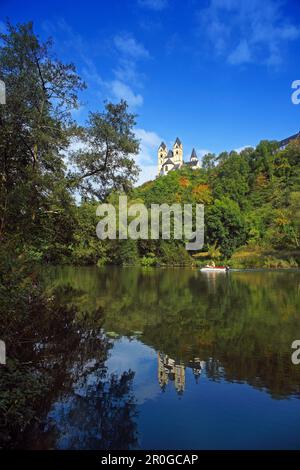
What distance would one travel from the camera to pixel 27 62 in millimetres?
12953

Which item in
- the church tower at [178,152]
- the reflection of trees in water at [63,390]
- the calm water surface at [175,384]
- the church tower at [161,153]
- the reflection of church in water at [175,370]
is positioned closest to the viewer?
the reflection of trees in water at [63,390]

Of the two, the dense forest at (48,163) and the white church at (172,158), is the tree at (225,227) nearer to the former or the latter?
the dense forest at (48,163)

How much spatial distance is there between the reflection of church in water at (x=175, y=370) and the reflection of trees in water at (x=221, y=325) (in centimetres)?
29

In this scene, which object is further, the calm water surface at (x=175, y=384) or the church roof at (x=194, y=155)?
the church roof at (x=194, y=155)

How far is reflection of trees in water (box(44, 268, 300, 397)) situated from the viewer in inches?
368

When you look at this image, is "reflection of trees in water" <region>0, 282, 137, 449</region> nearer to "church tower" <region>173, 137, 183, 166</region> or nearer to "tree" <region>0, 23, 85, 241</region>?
"tree" <region>0, 23, 85, 241</region>

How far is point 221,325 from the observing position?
14.3 meters

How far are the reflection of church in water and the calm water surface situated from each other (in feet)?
0.09

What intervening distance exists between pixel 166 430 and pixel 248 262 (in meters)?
48.9

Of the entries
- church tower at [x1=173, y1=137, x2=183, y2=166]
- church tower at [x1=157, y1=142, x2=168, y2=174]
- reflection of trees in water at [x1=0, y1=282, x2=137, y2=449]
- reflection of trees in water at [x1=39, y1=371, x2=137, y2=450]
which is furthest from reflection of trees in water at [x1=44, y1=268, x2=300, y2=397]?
church tower at [x1=157, y1=142, x2=168, y2=174]

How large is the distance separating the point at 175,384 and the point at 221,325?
6.15 metres

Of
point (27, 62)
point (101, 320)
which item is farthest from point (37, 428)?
point (27, 62)

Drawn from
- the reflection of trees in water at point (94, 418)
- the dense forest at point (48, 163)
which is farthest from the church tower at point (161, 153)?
the reflection of trees in water at point (94, 418)

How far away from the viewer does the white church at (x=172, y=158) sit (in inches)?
5645
